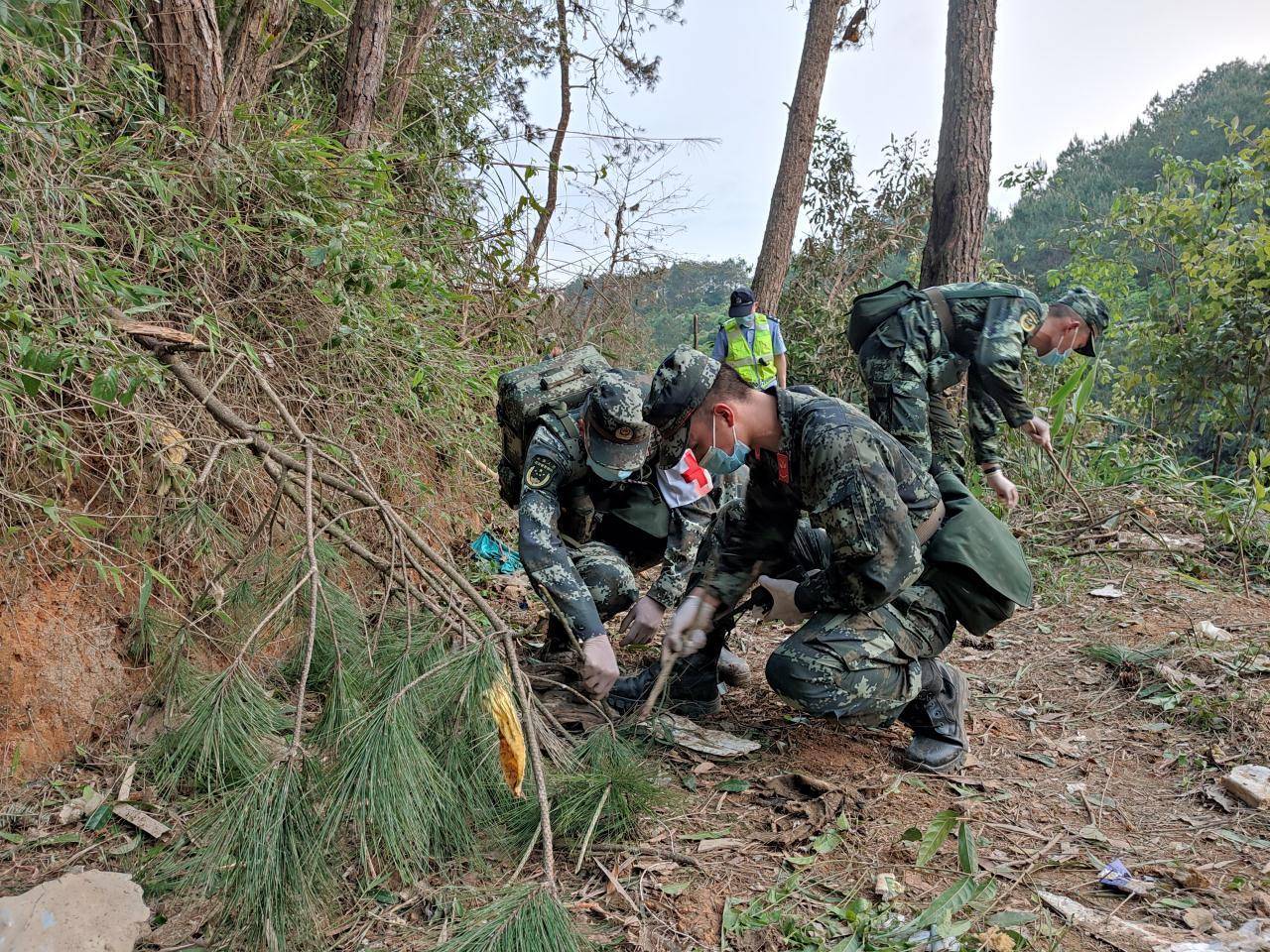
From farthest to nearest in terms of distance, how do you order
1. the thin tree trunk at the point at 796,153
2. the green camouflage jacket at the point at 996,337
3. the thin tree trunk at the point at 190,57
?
the thin tree trunk at the point at 796,153 < the green camouflage jacket at the point at 996,337 < the thin tree trunk at the point at 190,57

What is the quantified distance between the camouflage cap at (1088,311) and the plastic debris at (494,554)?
9.74ft

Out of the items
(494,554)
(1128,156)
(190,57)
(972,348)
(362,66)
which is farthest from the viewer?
(1128,156)

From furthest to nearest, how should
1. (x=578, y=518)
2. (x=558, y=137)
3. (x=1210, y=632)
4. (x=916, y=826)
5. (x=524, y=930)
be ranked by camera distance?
(x=558, y=137) → (x=1210, y=632) → (x=578, y=518) → (x=916, y=826) → (x=524, y=930)

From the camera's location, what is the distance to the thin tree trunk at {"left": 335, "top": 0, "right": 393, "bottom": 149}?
421cm

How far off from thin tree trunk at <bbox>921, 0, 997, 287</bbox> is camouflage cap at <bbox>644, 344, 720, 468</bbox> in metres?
3.89

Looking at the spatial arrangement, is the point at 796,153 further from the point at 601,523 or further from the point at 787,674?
the point at 787,674

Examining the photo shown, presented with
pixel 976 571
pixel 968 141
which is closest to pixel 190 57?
pixel 976 571

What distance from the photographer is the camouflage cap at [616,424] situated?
269 cm

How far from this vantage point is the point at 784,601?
8.79 ft

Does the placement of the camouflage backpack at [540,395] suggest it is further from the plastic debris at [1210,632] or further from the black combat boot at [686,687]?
the plastic debris at [1210,632]

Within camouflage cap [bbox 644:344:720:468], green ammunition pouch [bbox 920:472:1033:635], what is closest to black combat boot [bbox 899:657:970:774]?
green ammunition pouch [bbox 920:472:1033:635]

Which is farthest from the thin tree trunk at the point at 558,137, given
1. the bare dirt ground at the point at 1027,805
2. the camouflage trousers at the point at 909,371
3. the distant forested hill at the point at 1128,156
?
the distant forested hill at the point at 1128,156

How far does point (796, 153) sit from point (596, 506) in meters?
4.73

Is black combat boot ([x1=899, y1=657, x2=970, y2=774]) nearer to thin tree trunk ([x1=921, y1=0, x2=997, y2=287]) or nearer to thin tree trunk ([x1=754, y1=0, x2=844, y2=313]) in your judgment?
thin tree trunk ([x1=921, y1=0, x2=997, y2=287])
